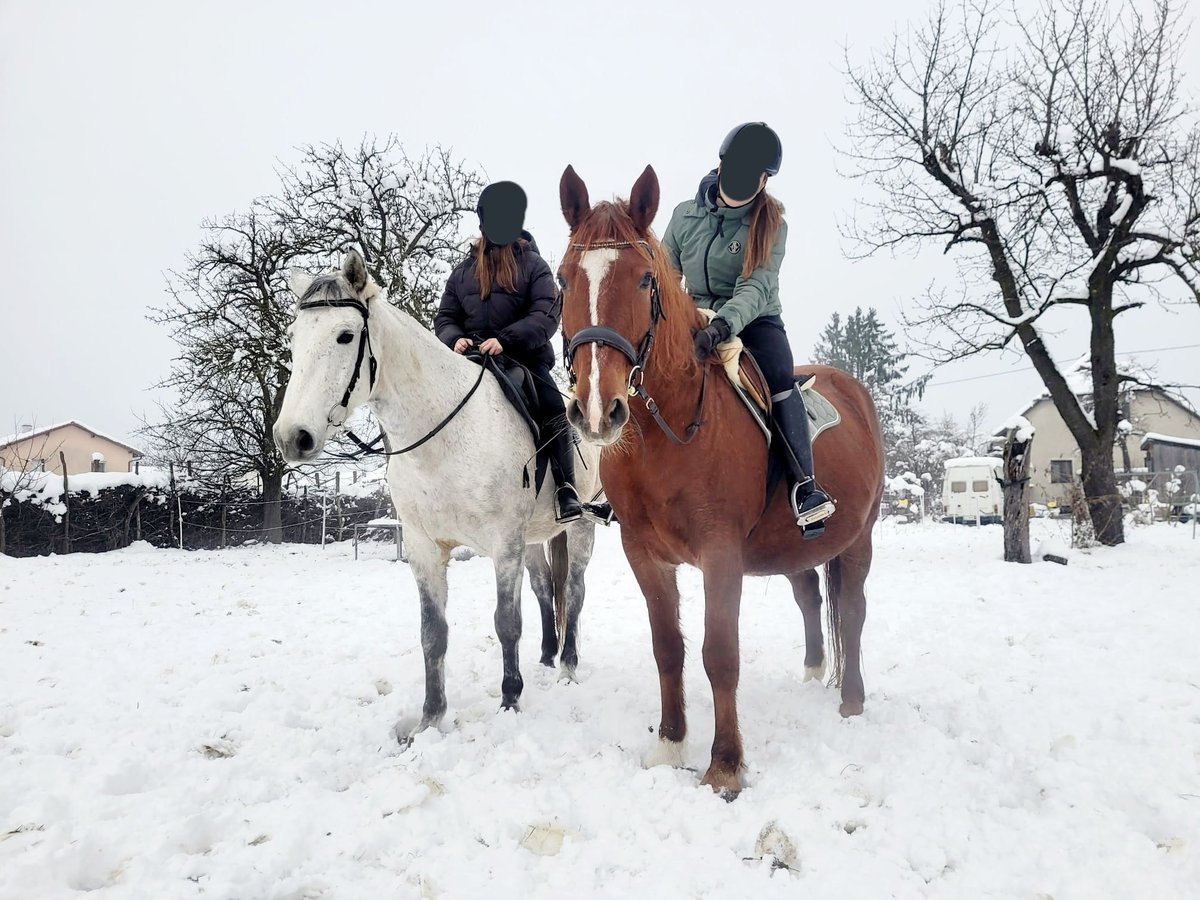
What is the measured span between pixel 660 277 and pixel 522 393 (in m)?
1.68

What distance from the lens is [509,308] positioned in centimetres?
439

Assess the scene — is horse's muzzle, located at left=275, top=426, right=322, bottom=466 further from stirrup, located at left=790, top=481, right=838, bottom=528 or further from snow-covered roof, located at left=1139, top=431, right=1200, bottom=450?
snow-covered roof, located at left=1139, top=431, right=1200, bottom=450

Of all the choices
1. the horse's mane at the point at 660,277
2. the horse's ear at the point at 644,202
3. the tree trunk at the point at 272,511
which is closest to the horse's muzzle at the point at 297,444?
the horse's mane at the point at 660,277

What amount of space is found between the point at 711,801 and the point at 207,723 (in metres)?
2.71

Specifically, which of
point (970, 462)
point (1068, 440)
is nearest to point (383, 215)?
→ point (970, 462)

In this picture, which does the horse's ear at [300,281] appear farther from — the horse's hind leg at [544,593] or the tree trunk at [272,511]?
the tree trunk at [272,511]

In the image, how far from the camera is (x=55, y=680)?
13.2ft

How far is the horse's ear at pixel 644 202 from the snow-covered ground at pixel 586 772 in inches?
97.1

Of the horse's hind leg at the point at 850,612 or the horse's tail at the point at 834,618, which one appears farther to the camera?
the horse's tail at the point at 834,618

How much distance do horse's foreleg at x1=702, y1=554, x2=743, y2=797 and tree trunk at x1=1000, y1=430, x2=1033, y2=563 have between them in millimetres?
9922

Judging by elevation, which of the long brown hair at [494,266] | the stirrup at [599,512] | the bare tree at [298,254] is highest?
the bare tree at [298,254]

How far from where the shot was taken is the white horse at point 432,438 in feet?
9.97

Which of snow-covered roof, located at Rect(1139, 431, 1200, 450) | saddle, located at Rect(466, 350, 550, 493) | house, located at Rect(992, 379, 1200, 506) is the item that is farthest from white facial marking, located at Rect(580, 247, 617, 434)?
snow-covered roof, located at Rect(1139, 431, 1200, 450)

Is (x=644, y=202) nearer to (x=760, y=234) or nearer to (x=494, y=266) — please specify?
(x=760, y=234)
